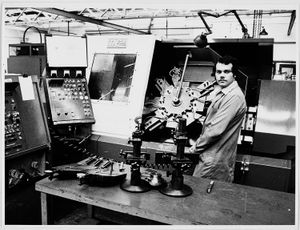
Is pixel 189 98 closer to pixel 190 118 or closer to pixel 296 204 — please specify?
pixel 190 118

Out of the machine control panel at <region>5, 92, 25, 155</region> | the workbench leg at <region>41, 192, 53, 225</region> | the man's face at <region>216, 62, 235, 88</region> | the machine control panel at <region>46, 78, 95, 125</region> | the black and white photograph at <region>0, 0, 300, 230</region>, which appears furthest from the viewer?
the machine control panel at <region>46, 78, 95, 125</region>

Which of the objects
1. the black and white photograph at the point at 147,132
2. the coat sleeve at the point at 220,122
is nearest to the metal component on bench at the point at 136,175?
the black and white photograph at the point at 147,132

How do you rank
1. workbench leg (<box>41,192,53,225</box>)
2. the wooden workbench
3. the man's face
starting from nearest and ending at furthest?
the wooden workbench < workbench leg (<box>41,192,53,225</box>) < the man's face

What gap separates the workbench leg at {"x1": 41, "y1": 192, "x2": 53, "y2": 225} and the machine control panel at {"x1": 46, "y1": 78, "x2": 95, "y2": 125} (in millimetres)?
722

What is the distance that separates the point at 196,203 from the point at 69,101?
125 centimetres

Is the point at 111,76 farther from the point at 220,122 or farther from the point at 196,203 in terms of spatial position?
the point at 196,203

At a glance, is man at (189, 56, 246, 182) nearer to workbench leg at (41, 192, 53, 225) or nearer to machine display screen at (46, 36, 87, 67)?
workbench leg at (41, 192, 53, 225)

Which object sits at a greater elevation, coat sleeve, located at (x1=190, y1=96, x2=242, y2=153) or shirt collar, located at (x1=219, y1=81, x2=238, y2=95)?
shirt collar, located at (x1=219, y1=81, x2=238, y2=95)

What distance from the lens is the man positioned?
71.6 inches

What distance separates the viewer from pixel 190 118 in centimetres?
233

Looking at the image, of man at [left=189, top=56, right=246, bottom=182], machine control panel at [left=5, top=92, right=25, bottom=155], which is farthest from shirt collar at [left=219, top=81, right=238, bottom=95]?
machine control panel at [left=5, top=92, right=25, bottom=155]

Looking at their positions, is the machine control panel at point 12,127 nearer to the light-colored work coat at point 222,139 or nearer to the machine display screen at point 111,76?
the machine display screen at point 111,76

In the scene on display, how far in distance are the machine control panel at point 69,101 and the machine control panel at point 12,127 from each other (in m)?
0.33

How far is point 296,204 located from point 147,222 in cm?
94
